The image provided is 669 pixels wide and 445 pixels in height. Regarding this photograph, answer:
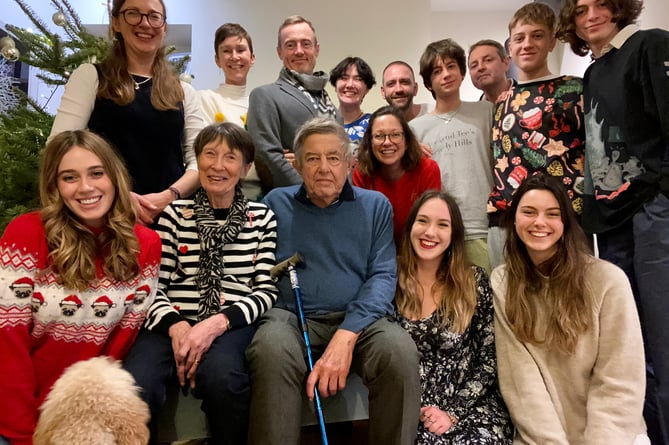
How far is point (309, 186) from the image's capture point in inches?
84.9

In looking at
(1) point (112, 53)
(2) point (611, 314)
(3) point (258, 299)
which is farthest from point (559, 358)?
(1) point (112, 53)

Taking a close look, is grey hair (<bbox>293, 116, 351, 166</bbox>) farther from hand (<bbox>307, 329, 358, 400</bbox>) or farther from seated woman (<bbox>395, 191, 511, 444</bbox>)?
hand (<bbox>307, 329, 358, 400</bbox>)

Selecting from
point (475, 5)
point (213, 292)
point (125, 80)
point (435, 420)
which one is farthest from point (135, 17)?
point (475, 5)

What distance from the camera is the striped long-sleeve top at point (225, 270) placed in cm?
189

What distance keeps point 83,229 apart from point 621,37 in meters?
2.30

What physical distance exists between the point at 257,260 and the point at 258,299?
175 millimetres

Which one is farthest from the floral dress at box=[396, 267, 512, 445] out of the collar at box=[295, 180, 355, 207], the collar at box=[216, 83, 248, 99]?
the collar at box=[216, 83, 248, 99]

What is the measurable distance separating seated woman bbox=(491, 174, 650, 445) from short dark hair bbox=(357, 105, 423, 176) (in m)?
0.61

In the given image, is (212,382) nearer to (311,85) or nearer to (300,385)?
(300,385)

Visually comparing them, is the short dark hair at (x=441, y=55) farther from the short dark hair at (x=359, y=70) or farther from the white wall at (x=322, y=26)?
the white wall at (x=322, y=26)

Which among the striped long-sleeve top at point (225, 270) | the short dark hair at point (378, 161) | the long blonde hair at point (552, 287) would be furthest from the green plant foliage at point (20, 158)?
the long blonde hair at point (552, 287)

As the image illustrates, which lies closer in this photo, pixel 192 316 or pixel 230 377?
pixel 230 377

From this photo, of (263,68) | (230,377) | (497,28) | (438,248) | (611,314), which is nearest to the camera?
(230,377)

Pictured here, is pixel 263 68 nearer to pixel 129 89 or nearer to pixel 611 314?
pixel 129 89
